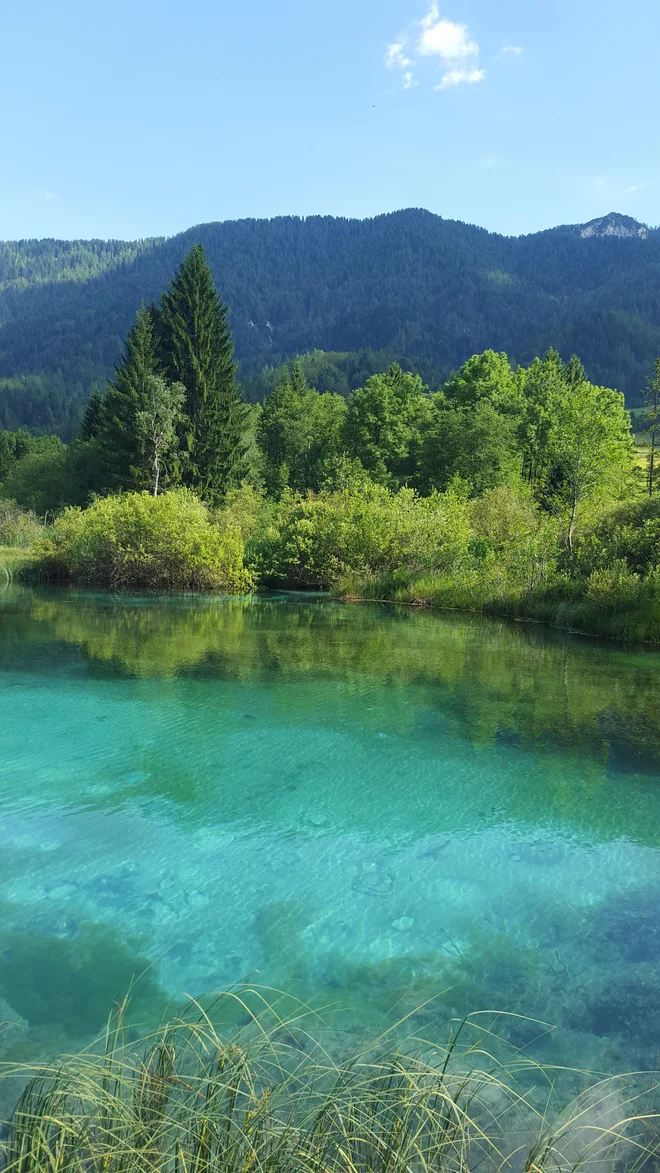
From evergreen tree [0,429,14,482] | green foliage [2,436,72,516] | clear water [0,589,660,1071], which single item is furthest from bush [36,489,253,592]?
evergreen tree [0,429,14,482]

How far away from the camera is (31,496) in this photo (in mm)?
56500

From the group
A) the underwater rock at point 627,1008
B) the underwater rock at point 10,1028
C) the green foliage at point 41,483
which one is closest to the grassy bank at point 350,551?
the green foliage at point 41,483

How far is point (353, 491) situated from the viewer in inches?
1357

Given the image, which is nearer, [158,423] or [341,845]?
[341,845]

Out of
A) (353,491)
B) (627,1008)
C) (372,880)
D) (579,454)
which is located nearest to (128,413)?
(353,491)

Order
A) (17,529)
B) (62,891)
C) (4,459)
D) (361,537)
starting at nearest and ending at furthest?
(62,891) → (361,537) → (17,529) → (4,459)

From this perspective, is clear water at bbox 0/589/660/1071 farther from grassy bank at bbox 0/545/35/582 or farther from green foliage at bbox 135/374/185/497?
green foliage at bbox 135/374/185/497

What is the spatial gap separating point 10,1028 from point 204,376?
4939 centimetres

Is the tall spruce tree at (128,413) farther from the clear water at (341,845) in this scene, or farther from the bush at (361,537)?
the clear water at (341,845)

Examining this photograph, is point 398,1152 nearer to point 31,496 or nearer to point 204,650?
point 204,650

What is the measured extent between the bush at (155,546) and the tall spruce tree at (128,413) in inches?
468

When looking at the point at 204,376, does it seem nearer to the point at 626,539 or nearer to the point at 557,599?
the point at 557,599

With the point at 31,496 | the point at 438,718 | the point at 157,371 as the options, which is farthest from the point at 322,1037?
the point at 31,496

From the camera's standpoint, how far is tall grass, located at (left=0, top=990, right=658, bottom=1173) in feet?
8.93
